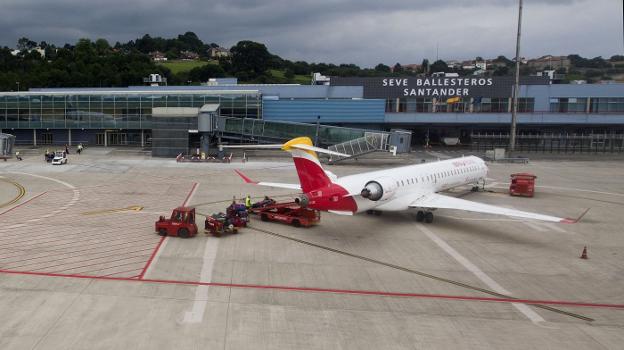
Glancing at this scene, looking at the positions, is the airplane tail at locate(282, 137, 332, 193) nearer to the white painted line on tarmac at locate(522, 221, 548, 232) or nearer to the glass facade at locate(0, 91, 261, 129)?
the white painted line on tarmac at locate(522, 221, 548, 232)

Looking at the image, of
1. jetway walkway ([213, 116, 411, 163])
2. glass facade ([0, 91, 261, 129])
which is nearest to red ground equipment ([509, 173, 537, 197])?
jetway walkway ([213, 116, 411, 163])

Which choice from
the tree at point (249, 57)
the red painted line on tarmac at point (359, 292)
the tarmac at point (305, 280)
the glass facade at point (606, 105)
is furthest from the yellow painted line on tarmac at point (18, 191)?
the tree at point (249, 57)

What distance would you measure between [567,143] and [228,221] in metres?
81.0

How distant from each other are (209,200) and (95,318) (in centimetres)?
2324

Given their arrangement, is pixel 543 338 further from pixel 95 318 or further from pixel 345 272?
pixel 95 318

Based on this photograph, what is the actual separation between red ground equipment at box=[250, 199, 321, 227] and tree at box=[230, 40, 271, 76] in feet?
526

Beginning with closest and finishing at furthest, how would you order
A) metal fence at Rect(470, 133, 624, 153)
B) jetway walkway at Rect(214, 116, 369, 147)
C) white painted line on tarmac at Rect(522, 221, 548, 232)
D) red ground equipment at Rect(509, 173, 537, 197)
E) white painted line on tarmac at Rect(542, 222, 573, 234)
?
white painted line on tarmac at Rect(542, 222, 573, 234) → white painted line on tarmac at Rect(522, 221, 548, 232) → red ground equipment at Rect(509, 173, 537, 197) → jetway walkway at Rect(214, 116, 369, 147) → metal fence at Rect(470, 133, 624, 153)

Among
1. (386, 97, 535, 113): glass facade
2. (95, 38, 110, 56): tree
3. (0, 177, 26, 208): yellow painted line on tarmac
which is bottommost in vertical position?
(0, 177, 26, 208): yellow painted line on tarmac

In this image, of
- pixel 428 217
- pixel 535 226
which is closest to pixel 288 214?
pixel 428 217

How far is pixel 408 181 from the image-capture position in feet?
115

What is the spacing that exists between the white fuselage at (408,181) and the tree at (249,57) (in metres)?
153

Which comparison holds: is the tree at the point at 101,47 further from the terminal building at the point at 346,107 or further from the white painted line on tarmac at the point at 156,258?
Answer: the white painted line on tarmac at the point at 156,258

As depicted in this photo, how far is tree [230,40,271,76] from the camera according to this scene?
625 feet

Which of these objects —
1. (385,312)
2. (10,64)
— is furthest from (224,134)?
(10,64)
